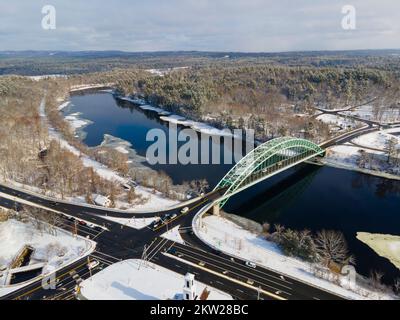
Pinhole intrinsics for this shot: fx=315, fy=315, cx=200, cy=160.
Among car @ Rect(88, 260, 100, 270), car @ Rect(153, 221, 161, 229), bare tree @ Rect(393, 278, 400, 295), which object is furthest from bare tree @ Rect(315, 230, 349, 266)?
car @ Rect(88, 260, 100, 270)

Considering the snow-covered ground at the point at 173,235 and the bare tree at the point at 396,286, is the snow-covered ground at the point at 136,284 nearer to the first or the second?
the snow-covered ground at the point at 173,235

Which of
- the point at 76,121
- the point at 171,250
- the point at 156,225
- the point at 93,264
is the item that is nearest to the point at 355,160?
the point at 156,225

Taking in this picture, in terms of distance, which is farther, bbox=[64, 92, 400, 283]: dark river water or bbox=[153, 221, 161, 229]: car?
bbox=[64, 92, 400, 283]: dark river water

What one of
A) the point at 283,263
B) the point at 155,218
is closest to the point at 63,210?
the point at 155,218

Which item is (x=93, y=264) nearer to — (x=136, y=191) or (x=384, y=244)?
(x=136, y=191)

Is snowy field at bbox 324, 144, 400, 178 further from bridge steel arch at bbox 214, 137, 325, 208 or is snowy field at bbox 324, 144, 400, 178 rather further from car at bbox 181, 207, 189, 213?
car at bbox 181, 207, 189, 213

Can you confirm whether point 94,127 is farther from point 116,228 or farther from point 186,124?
point 116,228

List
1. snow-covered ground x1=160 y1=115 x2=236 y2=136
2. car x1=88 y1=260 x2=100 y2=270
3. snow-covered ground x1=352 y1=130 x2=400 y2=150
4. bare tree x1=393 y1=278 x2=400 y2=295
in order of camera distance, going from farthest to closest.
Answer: snow-covered ground x1=160 y1=115 x2=236 y2=136 < snow-covered ground x1=352 y1=130 x2=400 y2=150 < car x1=88 y1=260 x2=100 y2=270 < bare tree x1=393 y1=278 x2=400 y2=295
